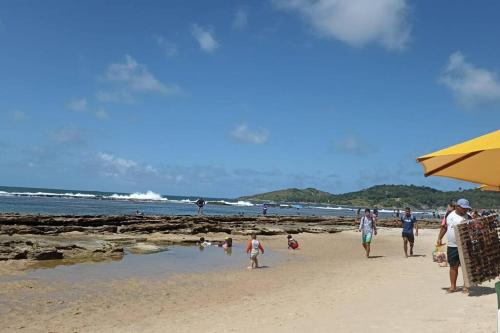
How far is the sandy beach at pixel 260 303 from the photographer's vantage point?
765 centimetres

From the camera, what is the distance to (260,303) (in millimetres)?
10227

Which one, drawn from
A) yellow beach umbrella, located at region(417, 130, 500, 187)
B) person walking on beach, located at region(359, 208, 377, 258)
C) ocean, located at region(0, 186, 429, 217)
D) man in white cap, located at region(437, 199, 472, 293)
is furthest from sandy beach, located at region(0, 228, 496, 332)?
ocean, located at region(0, 186, 429, 217)

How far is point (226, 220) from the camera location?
4259 centimetres

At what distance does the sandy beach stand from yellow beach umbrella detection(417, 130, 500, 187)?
2.18 metres

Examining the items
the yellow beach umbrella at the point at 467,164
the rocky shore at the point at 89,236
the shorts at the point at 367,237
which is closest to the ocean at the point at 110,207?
the rocky shore at the point at 89,236

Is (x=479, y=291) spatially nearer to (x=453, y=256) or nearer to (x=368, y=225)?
(x=453, y=256)

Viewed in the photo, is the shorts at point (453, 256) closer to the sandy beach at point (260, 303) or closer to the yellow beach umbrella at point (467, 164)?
the sandy beach at point (260, 303)

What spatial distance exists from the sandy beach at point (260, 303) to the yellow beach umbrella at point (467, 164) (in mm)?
2181

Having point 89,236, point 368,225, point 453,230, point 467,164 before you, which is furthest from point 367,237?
point 89,236

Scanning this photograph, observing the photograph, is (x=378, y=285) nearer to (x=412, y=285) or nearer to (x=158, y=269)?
(x=412, y=285)

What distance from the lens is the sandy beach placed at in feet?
25.1

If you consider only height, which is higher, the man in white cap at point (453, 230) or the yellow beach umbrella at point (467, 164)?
the yellow beach umbrella at point (467, 164)

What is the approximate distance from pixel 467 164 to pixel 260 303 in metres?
5.49

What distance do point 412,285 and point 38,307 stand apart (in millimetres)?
8599
